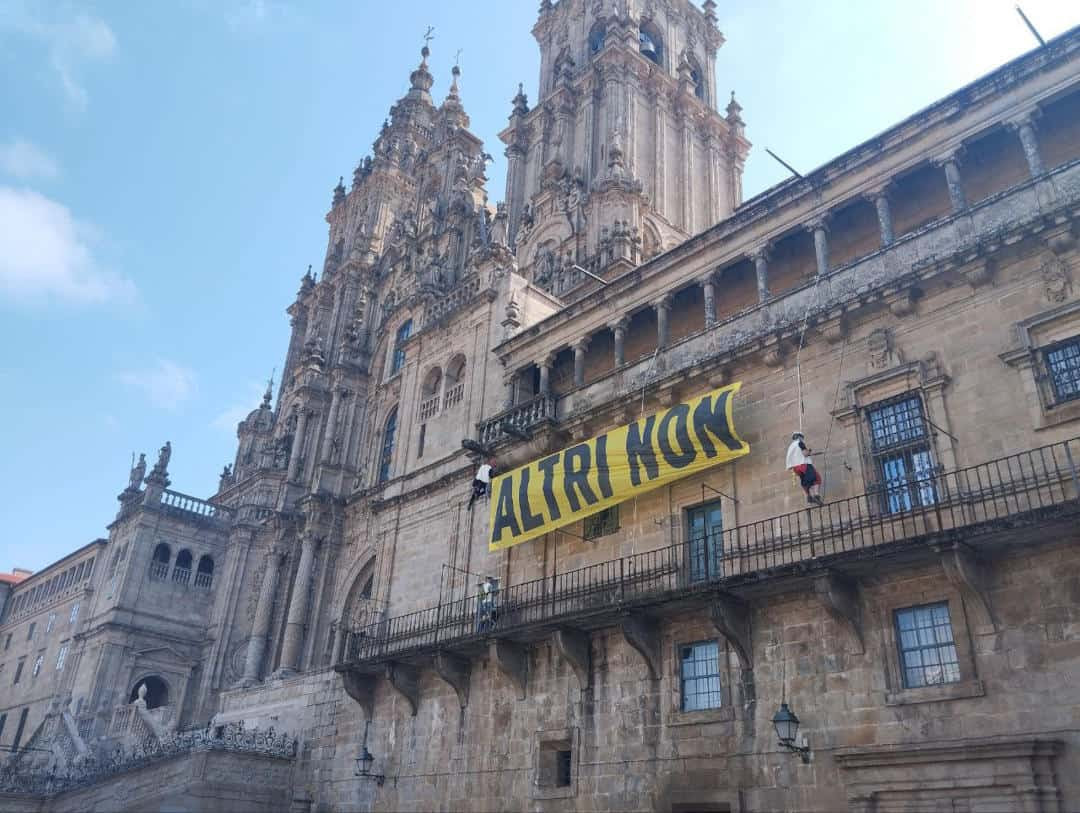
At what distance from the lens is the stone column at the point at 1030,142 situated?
17.8 metres

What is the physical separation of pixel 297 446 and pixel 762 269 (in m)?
33.4

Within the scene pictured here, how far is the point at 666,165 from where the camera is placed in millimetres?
46344

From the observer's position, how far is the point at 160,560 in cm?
4850

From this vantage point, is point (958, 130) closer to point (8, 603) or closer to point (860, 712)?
point (860, 712)

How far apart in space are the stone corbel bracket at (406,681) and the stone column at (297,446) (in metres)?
25.4

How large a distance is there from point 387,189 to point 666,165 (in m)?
23.3

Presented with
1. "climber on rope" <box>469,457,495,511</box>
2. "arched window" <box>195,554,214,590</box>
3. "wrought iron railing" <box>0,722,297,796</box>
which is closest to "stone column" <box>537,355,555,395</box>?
"climber on rope" <box>469,457,495,511</box>

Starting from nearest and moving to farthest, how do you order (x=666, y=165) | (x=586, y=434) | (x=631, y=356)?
(x=586, y=434) < (x=631, y=356) < (x=666, y=165)

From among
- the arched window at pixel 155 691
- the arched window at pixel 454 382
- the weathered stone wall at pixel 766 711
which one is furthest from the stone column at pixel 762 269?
the arched window at pixel 155 691

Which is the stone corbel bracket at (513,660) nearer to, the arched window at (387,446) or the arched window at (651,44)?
the arched window at (387,446)

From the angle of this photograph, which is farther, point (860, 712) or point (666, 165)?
point (666, 165)

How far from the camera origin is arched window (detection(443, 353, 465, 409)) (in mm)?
30688

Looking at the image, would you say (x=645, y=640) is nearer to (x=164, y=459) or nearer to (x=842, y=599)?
(x=842, y=599)

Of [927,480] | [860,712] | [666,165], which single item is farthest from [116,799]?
[666,165]
